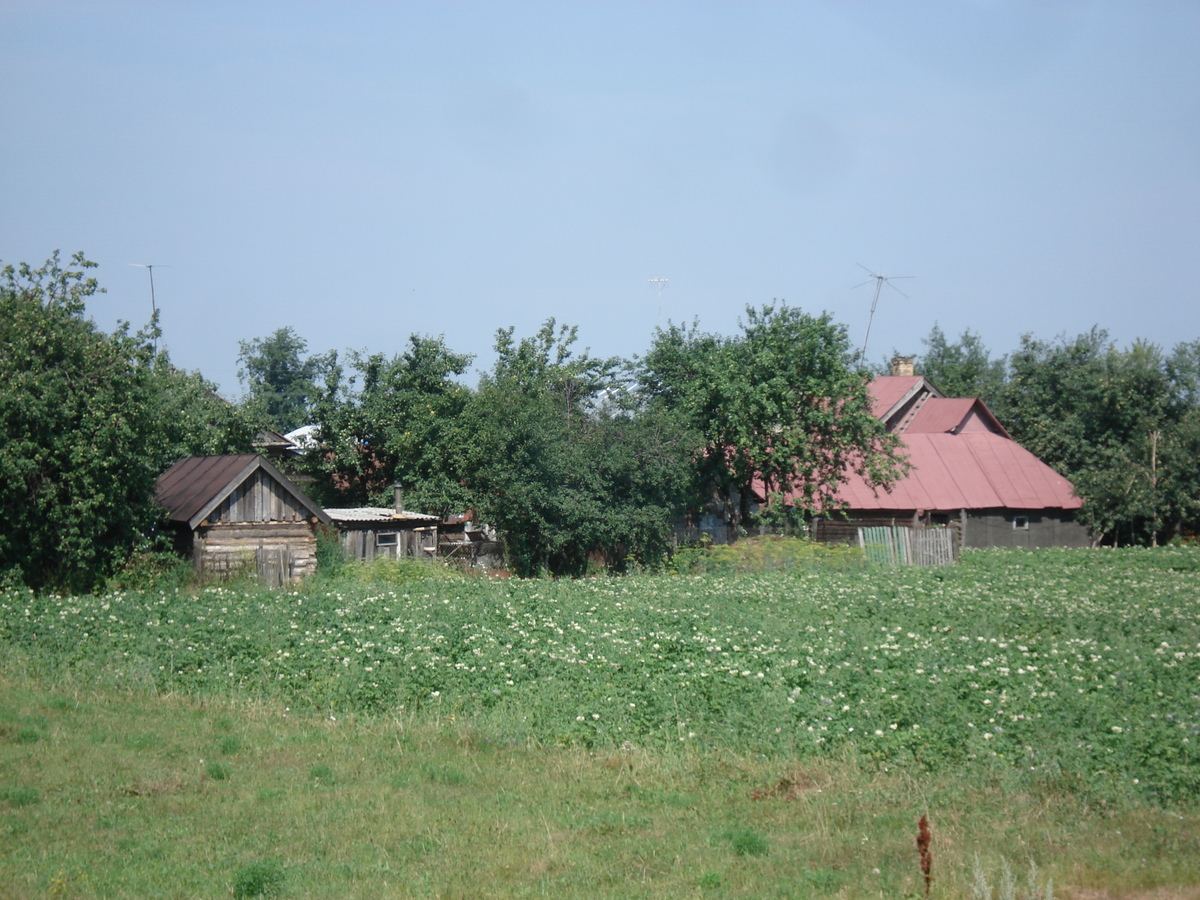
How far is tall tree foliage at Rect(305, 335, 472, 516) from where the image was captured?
35.8m

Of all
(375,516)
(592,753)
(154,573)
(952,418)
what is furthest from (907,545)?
(592,753)

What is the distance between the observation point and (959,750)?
30.6 ft

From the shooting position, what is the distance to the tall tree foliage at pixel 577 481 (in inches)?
1160

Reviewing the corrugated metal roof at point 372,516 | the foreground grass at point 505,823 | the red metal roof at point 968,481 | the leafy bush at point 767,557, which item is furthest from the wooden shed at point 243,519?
the red metal roof at point 968,481

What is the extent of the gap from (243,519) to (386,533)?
18.1 ft

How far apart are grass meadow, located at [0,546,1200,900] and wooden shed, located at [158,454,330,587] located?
26.7 ft

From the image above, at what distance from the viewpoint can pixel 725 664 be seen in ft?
41.2

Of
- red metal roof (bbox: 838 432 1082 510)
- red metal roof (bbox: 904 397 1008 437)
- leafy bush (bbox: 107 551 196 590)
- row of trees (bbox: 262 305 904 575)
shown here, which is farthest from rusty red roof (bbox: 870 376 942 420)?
leafy bush (bbox: 107 551 196 590)

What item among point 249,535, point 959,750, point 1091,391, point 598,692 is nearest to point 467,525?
point 249,535

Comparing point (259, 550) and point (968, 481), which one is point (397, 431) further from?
point (968, 481)

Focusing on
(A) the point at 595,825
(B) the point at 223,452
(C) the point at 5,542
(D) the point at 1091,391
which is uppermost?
(D) the point at 1091,391

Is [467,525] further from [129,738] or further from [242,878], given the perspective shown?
[242,878]

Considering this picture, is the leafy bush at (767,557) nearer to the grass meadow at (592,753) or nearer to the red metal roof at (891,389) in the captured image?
the grass meadow at (592,753)

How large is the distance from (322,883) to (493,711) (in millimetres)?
4581
